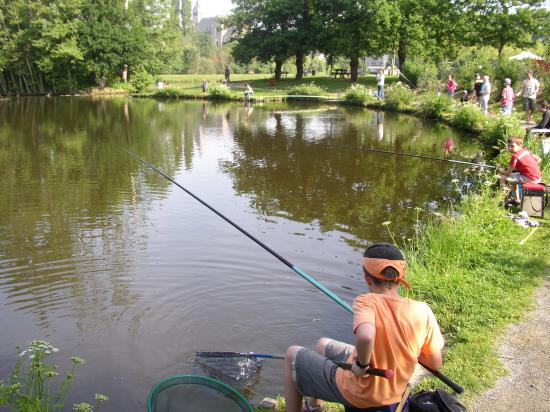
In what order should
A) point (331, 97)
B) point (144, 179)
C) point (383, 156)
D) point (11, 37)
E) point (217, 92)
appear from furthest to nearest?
point (11, 37) < point (217, 92) < point (331, 97) < point (383, 156) < point (144, 179)

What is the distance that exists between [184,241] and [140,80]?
42724 mm

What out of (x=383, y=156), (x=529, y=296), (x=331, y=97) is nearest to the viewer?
(x=529, y=296)

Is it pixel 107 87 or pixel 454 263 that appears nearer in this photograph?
pixel 454 263

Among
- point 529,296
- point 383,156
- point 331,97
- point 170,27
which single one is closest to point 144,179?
point 383,156

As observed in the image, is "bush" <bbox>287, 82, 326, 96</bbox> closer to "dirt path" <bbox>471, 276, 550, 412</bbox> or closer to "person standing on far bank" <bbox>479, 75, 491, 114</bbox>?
"person standing on far bank" <bbox>479, 75, 491, 114</bbox>

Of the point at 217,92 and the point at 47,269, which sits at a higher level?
the point at 217,92

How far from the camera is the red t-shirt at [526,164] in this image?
8.41 meters

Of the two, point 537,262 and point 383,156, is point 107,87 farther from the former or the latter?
point 537,262

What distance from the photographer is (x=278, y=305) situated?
6.43 m

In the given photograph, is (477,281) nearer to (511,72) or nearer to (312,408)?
(312,408)

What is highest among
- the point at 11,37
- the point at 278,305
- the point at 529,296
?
the point at 11,37

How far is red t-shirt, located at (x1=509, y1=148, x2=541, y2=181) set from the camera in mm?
8414

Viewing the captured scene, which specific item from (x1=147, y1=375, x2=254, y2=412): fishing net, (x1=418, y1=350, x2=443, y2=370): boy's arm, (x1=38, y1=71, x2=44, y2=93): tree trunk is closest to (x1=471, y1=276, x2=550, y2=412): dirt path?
(x1=418, y1=350, x2=443, y2=370): boy's arm

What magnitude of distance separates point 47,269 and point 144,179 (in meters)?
5.86
